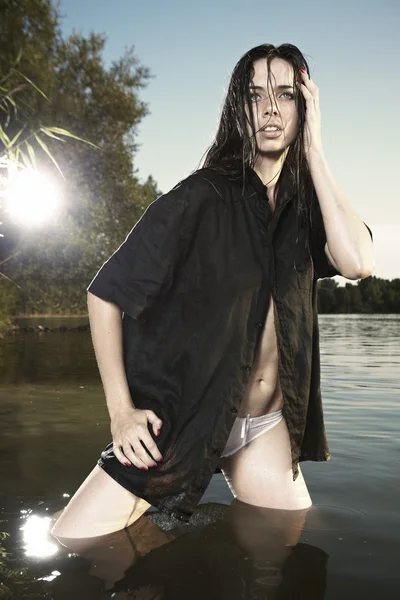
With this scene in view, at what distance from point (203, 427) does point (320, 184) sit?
3.71 feet

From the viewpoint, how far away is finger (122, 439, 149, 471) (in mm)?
2820

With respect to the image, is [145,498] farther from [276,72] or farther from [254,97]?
[276,72]

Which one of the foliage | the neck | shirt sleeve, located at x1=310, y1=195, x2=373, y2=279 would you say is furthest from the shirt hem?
the foliage

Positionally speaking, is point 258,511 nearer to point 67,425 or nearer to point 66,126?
point 67,425

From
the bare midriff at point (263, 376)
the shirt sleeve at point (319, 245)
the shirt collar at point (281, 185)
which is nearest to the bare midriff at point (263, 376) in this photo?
the bare midriff at point (263, 376)

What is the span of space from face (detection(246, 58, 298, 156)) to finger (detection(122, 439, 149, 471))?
138cm

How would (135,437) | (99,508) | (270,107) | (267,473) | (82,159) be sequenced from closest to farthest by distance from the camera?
1. (135,437)
2. (99,508)
3. (270,107)
4. (267,473)
5. (82,159)

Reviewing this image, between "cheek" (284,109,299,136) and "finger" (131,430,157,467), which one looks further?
"cheek" (284,109,299,136)

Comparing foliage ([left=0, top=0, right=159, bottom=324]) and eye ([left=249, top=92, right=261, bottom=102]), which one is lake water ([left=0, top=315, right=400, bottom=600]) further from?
foliage ([left=0, top=0, right=159, bottom=324])

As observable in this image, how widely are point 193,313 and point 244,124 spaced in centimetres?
85

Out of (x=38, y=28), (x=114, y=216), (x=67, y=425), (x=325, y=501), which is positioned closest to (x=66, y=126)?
(x=38, y=28)

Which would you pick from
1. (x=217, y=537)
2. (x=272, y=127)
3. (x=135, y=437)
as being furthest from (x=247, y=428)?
(x=272, y=127)

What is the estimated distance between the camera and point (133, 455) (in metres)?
2.82

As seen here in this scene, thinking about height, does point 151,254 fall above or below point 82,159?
below
